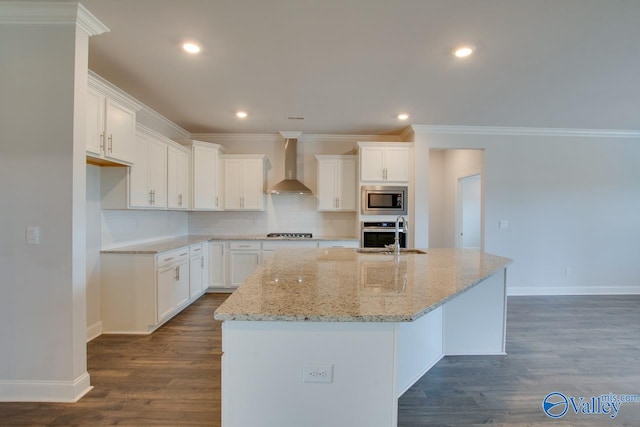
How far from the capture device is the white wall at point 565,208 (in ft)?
14.4

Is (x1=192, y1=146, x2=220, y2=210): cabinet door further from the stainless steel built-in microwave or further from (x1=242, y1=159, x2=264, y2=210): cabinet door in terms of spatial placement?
the stainless steel built-in microwave

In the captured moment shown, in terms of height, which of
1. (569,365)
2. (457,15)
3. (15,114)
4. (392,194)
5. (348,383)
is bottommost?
(569,365)

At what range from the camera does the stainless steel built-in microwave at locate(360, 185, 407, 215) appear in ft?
14.0

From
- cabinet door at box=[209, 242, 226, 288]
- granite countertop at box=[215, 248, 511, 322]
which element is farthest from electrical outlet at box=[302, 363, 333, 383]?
cabinet door at box=[209, 242, 226, 288]

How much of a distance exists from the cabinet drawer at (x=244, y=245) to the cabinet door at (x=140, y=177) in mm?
1381

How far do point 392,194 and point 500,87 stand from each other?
1.86m

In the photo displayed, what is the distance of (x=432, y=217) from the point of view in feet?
19.7

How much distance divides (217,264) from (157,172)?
164cm

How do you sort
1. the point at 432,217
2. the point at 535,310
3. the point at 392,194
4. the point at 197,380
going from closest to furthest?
the point at 197,380
the point at 535,310
the point at 392,194
the point at 432,217

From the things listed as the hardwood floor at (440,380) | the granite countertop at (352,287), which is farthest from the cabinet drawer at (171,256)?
the granite countertop at (352,287)

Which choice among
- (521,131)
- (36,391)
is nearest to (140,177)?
(36,391)

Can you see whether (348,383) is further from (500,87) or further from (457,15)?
(500,87)

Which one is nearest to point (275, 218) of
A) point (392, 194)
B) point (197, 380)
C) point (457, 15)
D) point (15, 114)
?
point (392, 194)

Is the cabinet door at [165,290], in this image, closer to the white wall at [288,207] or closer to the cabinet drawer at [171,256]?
the cabinet drawer at [171,256]
